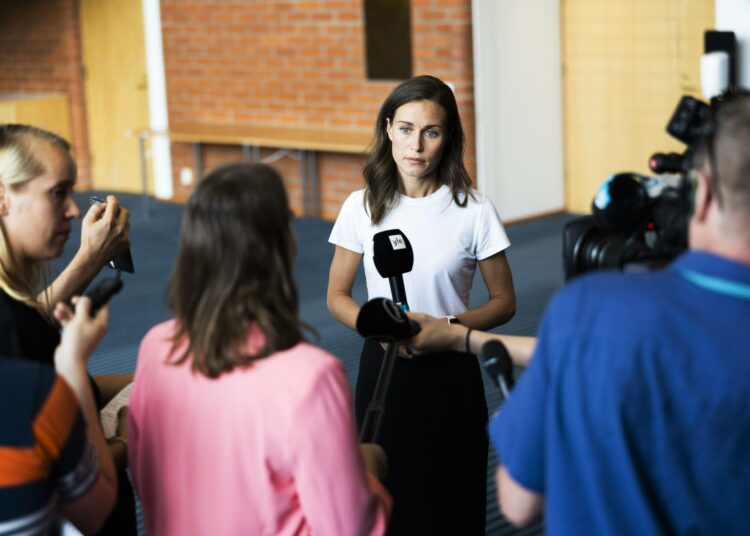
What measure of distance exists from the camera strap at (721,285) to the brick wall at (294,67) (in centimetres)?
623

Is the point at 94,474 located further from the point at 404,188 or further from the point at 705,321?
the point at 404,188

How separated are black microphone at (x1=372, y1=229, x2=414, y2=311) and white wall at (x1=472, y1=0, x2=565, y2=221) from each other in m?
5.48

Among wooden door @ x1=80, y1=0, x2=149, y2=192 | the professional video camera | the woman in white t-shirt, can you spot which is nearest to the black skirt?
the woman in white t-shirt

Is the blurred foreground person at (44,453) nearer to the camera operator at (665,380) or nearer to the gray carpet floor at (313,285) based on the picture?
the camera operator at (665,380)

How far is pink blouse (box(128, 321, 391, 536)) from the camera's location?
4.93 ft

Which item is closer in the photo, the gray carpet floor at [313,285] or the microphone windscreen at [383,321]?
the microphone windscreen at [383,321]

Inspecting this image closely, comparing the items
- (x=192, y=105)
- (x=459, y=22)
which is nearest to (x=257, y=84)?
(x=192, y=105)

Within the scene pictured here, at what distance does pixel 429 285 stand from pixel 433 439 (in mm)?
350

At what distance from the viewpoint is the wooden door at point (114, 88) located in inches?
386

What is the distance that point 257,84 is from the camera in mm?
8734

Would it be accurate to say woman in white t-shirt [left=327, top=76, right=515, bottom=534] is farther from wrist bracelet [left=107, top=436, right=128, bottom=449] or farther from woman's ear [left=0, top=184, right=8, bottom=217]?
woman's ear [left=0, top=184, right=8, bottom=217]

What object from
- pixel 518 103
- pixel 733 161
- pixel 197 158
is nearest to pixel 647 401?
pixel 733 161

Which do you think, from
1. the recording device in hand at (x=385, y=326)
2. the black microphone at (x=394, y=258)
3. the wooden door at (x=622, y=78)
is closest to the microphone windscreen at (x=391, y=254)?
the black microphone at (x=394, y=258)

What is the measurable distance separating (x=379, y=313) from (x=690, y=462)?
0.74 metres
